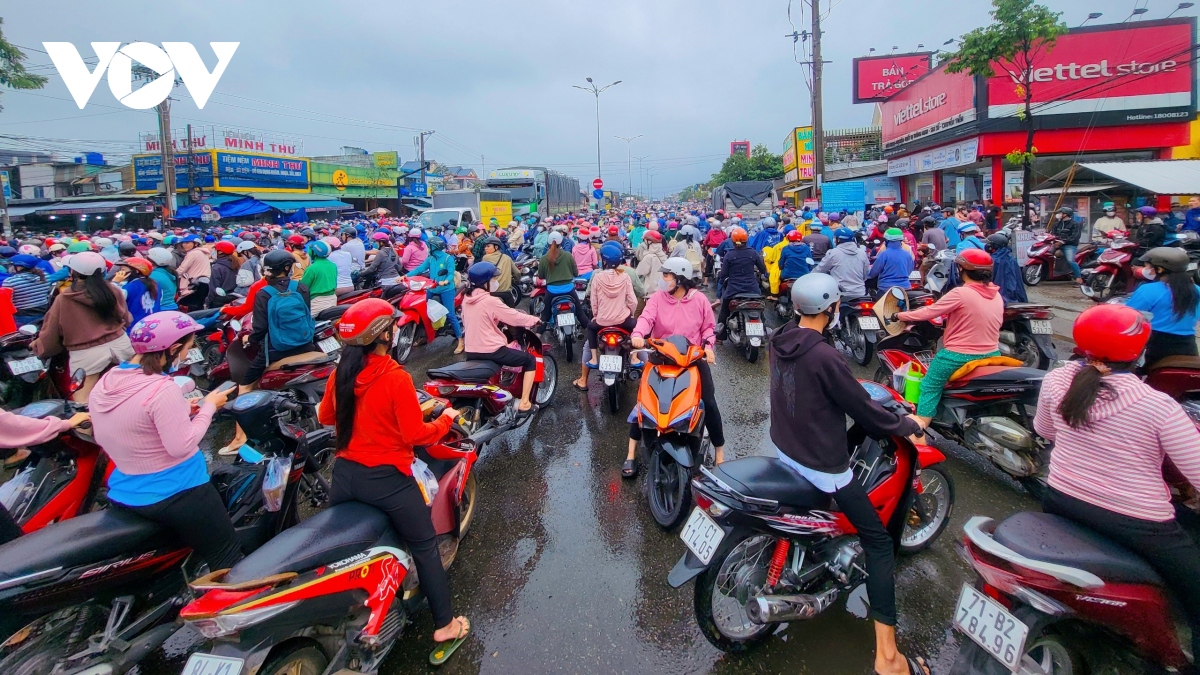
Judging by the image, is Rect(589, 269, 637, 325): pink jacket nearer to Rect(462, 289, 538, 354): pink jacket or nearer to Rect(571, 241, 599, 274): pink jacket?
Rect(462, 289, 538, 354): pink jacket

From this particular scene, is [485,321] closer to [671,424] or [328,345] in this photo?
[671,424]

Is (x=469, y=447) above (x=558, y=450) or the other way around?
above

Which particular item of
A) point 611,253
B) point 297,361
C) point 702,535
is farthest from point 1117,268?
point 297,361

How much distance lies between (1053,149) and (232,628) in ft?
85.4

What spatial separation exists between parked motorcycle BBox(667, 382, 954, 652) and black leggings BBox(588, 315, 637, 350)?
3.60m

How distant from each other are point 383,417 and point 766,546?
182 centimetres

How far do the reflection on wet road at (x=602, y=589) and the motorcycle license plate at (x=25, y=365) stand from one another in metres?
4.51

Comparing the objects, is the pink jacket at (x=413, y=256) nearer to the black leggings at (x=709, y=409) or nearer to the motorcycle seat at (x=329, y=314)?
the motorcycle seat at (x=329, y=314)

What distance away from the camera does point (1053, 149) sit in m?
21.0

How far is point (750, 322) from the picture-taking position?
7836 mm

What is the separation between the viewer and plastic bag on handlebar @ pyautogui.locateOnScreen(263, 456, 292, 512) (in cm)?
334

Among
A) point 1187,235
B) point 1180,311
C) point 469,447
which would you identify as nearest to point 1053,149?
point 1187,235

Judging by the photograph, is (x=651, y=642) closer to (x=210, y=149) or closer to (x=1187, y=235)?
(x=1187, y=235)

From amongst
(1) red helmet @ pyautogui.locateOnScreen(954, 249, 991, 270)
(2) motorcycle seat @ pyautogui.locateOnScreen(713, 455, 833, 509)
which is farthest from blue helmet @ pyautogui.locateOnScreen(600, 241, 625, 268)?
(2) motorcycle seat @ pyautogui.locateOnScreen(713, 455, 833, 509)
